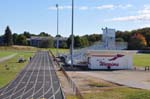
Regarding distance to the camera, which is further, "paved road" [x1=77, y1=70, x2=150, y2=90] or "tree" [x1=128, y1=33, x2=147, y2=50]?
"tree" [x1=128, y1=33, x2=147, y2=50]

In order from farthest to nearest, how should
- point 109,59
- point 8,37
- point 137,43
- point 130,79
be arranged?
point 8,37 → point 137,43 → point 109,59 → point 130,79

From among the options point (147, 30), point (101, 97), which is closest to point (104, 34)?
point (101, 97)

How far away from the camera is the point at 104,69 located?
60094 mm

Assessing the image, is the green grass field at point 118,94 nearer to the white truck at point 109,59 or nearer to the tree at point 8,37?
the white truck at point 109,59

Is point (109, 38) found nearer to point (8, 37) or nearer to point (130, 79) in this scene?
point (130, 79)

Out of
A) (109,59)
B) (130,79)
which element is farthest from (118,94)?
(109,59)

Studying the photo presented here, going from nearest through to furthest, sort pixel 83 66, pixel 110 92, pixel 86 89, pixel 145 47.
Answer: pixel 110 92
pixel 86 89
pixel 83 66
pixel 145 47

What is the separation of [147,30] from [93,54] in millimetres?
116083

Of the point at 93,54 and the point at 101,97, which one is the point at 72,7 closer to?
the point at 93,54

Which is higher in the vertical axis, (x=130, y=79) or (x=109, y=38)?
(x=109, y=38)

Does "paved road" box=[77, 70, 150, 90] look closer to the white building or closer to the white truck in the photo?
the white truck

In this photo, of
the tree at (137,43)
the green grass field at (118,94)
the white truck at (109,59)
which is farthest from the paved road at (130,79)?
the tree at (137,43)

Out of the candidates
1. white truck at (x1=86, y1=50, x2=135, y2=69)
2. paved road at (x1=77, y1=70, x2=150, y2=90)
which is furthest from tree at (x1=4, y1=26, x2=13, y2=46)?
paved road at (x1=77, y1=70, x2=150, y2=90)

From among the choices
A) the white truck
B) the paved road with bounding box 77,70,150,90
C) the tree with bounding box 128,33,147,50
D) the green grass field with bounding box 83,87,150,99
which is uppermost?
the tree with bounding box 128,33,147,50
